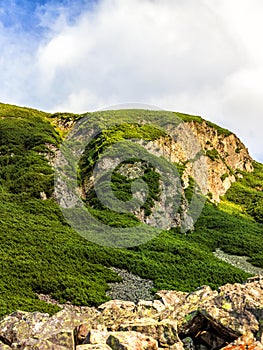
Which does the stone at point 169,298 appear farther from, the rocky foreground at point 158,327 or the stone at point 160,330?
the stone at point 160,330

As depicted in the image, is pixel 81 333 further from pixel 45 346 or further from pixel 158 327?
pixel 158 327

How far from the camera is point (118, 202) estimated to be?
59188mm

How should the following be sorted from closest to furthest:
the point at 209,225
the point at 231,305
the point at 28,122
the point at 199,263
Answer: the point at 231,305, the point at 199,263, the point at 209,225, the point at 28,122

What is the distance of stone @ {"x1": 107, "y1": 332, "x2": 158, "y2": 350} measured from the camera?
9.17 metres

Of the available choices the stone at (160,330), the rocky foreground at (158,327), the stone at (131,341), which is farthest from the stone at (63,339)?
the stone at (160,330)

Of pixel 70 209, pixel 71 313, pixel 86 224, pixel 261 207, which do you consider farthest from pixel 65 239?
pixel 261 207

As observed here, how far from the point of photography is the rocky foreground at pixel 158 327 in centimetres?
959

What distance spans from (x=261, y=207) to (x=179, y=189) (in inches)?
1132

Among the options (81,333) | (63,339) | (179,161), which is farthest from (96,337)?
(179,161)

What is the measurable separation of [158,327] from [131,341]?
117 centimetres

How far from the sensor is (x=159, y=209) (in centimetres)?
6144

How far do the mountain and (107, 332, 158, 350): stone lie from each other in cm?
1477

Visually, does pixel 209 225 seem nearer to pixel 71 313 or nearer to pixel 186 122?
pixel 186 122

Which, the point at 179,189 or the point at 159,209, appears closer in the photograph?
the point at 159,209
